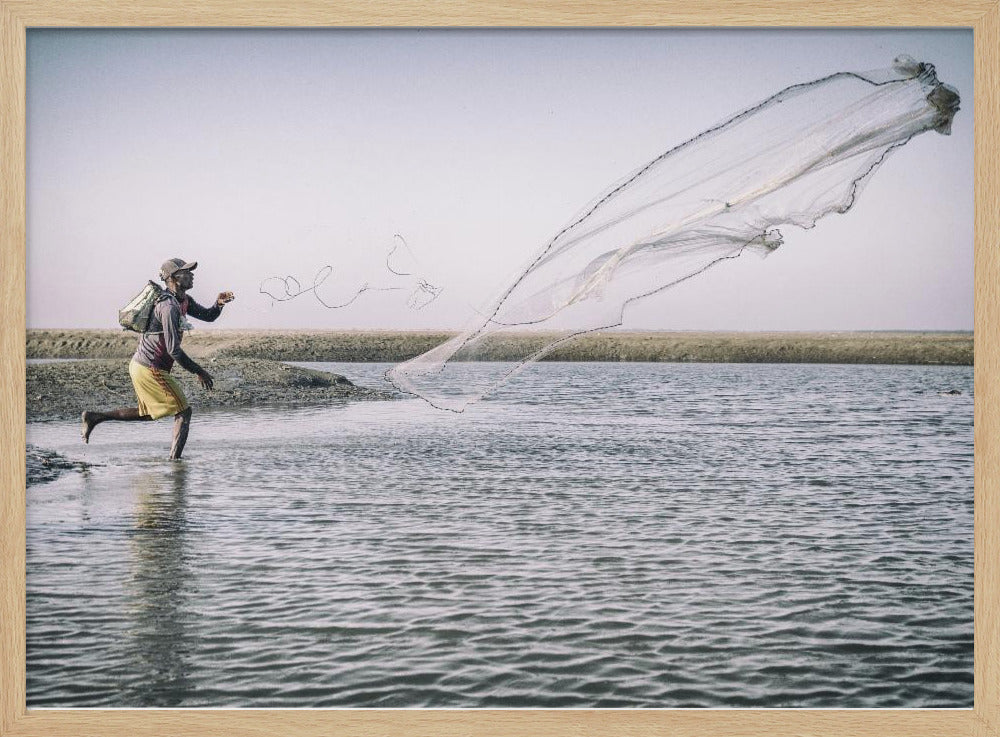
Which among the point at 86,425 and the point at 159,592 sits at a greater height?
the point at 86,425

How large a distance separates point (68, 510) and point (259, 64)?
115 inches

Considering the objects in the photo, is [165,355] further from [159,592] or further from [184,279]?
[159,592]

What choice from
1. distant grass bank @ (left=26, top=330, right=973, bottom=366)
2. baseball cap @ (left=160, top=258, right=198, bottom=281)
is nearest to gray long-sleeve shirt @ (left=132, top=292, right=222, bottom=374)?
baseball cap @ (left=160, top=258, right=198, bottom=281)

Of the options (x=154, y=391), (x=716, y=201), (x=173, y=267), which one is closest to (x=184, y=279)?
(x=173, y=267)

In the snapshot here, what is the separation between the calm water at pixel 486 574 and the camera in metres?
4.52

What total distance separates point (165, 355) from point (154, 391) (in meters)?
0.26

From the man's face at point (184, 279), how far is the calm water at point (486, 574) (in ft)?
3.82

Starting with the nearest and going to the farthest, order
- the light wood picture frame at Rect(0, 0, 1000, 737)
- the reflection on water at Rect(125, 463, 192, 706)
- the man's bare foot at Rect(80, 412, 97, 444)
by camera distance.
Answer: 1. the reflection on water at Rect(125, 463, 192, 706)
2. the light wood picture frame at Rect(0, 0, 1000, 737)
3. the man's bare foot at Rect(80, 412, 97, 444)

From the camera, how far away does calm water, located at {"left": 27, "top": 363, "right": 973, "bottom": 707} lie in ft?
14.8

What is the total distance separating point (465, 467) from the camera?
933 cm

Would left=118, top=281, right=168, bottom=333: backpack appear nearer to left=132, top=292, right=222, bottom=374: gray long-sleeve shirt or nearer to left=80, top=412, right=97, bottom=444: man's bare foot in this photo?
left=132, top=292, right=222, bottom=374: gray long-sleeve shirt

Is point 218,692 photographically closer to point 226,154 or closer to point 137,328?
point 137,328

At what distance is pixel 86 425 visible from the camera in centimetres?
687

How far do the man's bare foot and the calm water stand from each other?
21 centimetres
